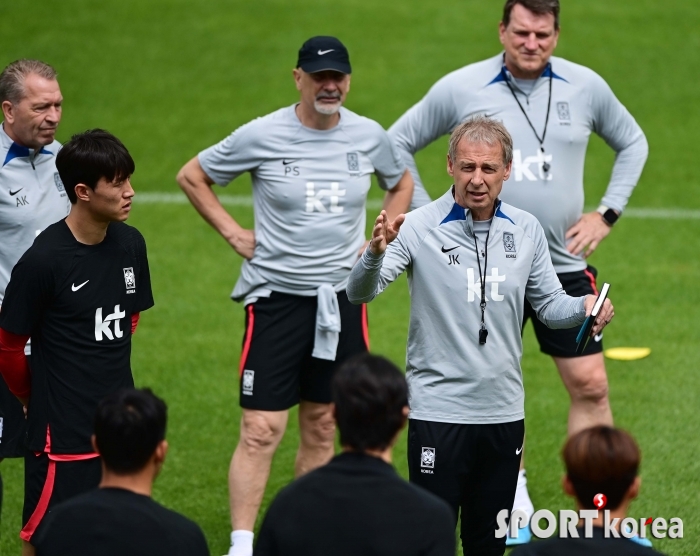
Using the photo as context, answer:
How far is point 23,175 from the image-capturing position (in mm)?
5766

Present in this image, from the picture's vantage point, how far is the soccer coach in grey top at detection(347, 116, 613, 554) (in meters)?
4.88

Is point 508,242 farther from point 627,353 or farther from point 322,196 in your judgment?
point 627,353

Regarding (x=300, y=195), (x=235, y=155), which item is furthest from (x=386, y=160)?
(x=235, y=155)

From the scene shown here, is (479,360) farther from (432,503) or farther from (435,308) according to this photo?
(432,503)

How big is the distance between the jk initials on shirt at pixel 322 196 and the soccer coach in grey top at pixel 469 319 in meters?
1.36

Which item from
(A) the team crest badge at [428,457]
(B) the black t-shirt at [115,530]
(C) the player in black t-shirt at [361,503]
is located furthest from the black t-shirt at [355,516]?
(A) the team crest badge at [428,457]

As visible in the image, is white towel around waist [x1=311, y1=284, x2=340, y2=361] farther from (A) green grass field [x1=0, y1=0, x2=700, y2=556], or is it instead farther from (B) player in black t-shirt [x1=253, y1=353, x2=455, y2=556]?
(B) player in black t-shirt [x1=253, y1=353, x2=455, y2=556]

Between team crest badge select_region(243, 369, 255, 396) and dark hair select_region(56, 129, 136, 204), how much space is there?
174 cm

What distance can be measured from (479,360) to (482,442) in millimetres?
364

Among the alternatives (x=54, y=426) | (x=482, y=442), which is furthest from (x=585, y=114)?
(x=54, y=426)

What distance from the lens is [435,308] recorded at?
492 centimetres

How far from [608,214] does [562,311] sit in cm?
203

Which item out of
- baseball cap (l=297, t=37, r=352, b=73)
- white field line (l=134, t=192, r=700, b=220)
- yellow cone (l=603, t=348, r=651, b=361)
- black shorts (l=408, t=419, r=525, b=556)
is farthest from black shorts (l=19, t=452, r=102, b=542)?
white field line (l=134, t=192, r=700, b=220)

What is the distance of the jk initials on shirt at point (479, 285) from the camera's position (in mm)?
4875
